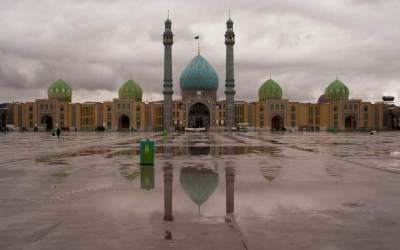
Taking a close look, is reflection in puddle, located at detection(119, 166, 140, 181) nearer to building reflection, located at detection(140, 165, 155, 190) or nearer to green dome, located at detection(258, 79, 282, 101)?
building reflection, located at detection(140, 165, 155, 190)

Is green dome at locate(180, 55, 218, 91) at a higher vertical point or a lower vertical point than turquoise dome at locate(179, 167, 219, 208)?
higher

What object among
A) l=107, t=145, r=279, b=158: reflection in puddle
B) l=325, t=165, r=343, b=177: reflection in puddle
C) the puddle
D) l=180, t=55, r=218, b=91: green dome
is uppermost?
l=180, t=55, r=218, b=91: green dome

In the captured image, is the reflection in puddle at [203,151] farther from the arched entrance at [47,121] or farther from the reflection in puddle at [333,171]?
the arched entrance at [47,121]

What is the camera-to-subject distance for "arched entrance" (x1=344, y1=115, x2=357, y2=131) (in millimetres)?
110175

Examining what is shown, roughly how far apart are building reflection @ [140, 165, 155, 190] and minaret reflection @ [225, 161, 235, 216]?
2.05 meters

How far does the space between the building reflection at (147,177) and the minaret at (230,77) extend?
8196 centimetres

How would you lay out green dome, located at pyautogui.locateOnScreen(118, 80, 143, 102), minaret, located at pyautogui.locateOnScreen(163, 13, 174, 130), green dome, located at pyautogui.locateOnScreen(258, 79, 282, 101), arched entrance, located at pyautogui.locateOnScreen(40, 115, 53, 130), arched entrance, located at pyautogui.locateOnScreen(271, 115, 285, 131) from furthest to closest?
arched entrance, located at pyautogui.locateOnScreen(271, 115, 285, 131)
arched entrance, located at pyautogui.locateOnScreen(40, 115, 53, 130)
green dome, located at pyautogui.locateOnScreen(118, 80, 143, 102)
green dome, located at pyautogui.locateOnScreen(258, 79, 282, 101)
minaret, located at pyautogui.locateOnScreen(163, 13, 174, 130)

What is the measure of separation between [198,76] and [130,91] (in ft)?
60.9

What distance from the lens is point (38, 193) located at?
1057 centimetres

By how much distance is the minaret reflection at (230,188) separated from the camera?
28.4 ft

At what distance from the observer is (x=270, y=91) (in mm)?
108250

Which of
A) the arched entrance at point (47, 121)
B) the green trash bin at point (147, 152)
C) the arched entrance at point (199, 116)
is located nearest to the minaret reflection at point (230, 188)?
the green trash bin at point (147, 152)

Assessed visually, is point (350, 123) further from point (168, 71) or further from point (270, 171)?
point (270, 171)

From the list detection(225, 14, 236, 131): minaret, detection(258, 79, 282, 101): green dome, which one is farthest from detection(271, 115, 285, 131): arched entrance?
detection(225, 14, 236, 131): minaret
